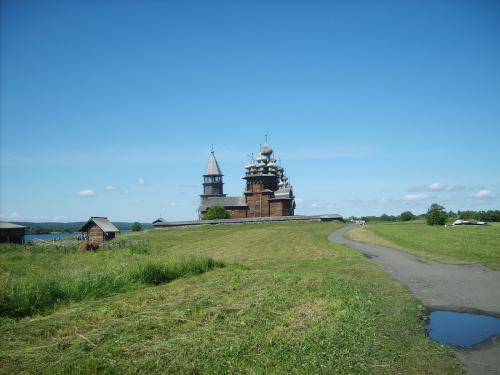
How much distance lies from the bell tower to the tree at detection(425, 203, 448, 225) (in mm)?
50531

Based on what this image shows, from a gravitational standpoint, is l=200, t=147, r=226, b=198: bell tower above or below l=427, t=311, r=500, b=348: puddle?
above

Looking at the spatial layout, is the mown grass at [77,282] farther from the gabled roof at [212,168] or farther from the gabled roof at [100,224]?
the gabled roof at [212,168]

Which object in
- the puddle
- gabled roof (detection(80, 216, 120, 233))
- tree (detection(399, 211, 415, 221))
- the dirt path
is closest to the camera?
the dirt path

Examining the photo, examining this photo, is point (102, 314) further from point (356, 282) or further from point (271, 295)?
point (356, 282)

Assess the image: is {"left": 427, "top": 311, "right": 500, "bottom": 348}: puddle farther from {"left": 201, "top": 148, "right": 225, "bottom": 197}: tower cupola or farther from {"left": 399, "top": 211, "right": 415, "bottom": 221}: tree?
{"left": 399, "top": 211, "right": 415, "bottom": 221}: tree

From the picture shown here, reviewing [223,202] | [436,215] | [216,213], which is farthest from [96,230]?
[436,215]

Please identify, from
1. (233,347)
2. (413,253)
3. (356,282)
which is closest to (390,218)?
(413,253)

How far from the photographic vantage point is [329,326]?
32.8 feet

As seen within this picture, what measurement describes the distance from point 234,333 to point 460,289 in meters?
9.63

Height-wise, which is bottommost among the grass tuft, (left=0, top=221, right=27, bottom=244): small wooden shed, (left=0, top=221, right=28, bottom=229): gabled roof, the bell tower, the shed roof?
the grass tuft

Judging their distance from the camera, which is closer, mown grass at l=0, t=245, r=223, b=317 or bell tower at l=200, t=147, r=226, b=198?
mown grass at l=0, t=245, r=223, b=317

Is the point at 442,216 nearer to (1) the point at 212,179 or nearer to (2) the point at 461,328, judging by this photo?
(1) the point at 212,179

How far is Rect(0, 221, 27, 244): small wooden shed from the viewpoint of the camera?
46.2 metres

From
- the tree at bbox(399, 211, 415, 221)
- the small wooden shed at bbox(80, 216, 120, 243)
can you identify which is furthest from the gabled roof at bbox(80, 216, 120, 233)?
the tree at bbox(399, 211, 415, 221)
